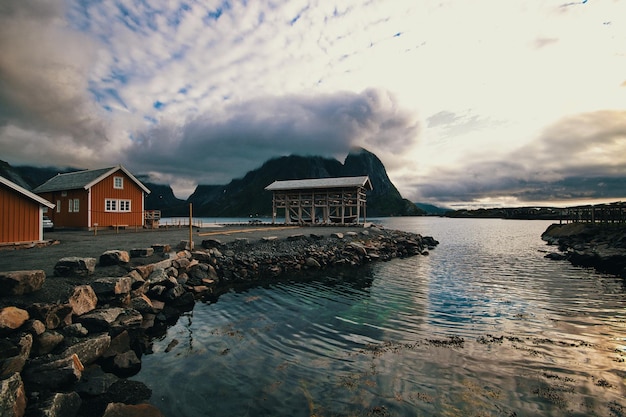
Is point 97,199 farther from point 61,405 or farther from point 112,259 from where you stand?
point 61,405

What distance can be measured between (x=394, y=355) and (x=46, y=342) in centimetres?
845

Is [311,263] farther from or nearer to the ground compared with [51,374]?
nearer to the ground

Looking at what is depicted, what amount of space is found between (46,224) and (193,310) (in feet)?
108

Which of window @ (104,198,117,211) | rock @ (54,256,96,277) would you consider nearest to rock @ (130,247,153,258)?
rock @ (54,256,96,277)

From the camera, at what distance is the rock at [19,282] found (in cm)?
808

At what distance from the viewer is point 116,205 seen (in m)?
34.5

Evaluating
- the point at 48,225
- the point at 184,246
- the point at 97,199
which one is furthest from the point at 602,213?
the point at 48,225

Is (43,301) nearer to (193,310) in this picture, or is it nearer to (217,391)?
(193,310)

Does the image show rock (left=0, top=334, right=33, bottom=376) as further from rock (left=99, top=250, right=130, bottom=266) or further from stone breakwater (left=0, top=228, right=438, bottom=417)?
rock (left=99, top=250, right=130, bottom=266)

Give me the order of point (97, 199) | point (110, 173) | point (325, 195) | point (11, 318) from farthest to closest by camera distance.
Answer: point (325, 195) < point (110, 173) < point (97, 199) < point (11, 318)

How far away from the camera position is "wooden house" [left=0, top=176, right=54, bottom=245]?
1778cm

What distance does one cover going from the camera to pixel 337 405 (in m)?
5.88

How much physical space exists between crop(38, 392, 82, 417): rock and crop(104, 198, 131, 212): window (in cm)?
3345

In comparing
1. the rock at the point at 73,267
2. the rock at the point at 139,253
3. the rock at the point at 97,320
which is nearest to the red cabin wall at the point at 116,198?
the rock at the point at 139,253
